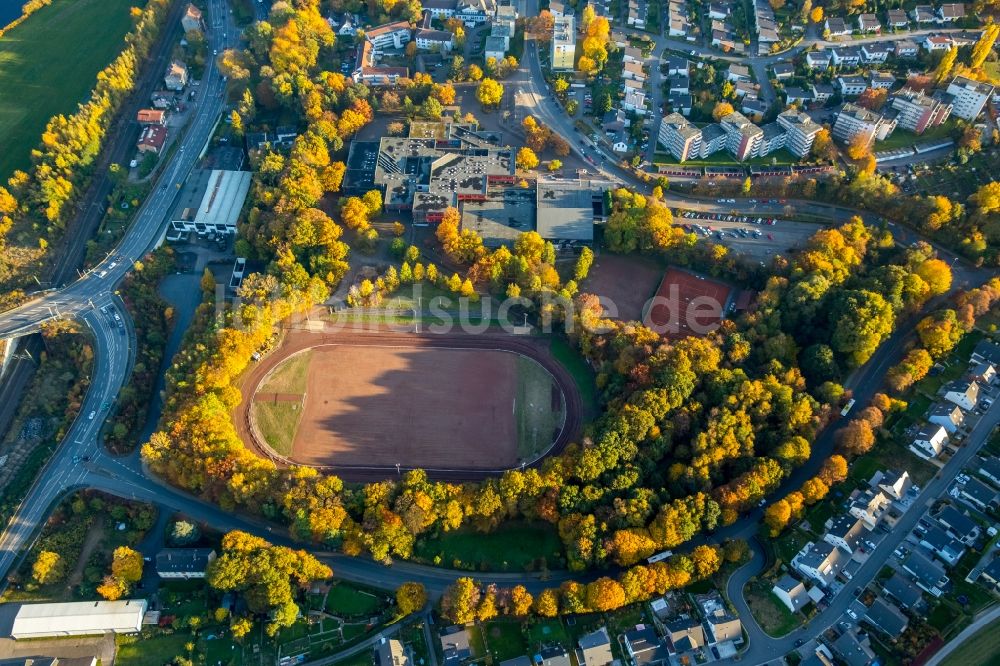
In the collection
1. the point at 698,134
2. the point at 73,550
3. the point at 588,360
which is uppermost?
the point at 698,134

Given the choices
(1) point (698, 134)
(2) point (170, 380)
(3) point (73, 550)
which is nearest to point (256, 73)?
(2) point (170, 380)

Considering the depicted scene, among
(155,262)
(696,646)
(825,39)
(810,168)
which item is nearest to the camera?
(696,646)

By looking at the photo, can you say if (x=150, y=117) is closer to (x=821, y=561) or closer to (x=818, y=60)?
(x=818, y=60)

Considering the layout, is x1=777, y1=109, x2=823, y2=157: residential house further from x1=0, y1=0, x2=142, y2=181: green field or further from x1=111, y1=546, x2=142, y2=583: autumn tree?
x1=0, y1=0, x2=142, y2=181: green field

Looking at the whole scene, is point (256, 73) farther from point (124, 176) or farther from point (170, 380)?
point (170, 380)

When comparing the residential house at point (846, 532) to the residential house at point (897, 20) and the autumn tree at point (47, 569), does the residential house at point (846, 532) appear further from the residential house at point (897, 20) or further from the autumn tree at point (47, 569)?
the residential house at point (897, 20)

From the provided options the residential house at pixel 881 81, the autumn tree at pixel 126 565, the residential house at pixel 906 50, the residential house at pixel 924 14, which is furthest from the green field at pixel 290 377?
the residential house at pixel 924 14

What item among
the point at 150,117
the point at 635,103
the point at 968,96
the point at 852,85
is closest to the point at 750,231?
the point at 635,103
